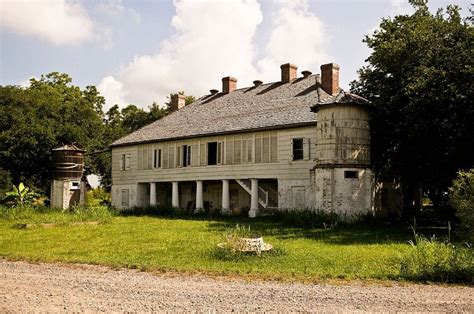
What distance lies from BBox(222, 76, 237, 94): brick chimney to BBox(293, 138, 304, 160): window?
13.2 m

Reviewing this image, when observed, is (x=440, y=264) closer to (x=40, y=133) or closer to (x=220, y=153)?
(x=220, y=153)

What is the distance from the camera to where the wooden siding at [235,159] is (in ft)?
90.4

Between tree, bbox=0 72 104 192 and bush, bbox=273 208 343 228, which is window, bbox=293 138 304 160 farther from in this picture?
tree, bbox=0 72 104 192

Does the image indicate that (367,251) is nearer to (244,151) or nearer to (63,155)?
(244,151)

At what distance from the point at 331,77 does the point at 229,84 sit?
12.1 meters

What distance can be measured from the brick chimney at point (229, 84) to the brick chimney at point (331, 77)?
1129 cm

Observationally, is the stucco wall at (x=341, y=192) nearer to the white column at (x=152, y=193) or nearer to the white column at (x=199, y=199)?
the white column at (x=199, y=199)

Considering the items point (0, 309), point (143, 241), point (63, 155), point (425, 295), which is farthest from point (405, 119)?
point (63, 155)

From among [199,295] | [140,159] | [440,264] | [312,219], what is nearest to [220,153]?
[140,159]

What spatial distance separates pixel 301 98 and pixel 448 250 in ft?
63.1

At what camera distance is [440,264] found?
1151cm

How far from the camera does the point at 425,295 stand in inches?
371

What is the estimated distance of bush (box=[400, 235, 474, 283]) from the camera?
11156 mm

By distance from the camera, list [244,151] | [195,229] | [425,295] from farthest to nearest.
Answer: [244,151] < [195,229] < [425,295]
